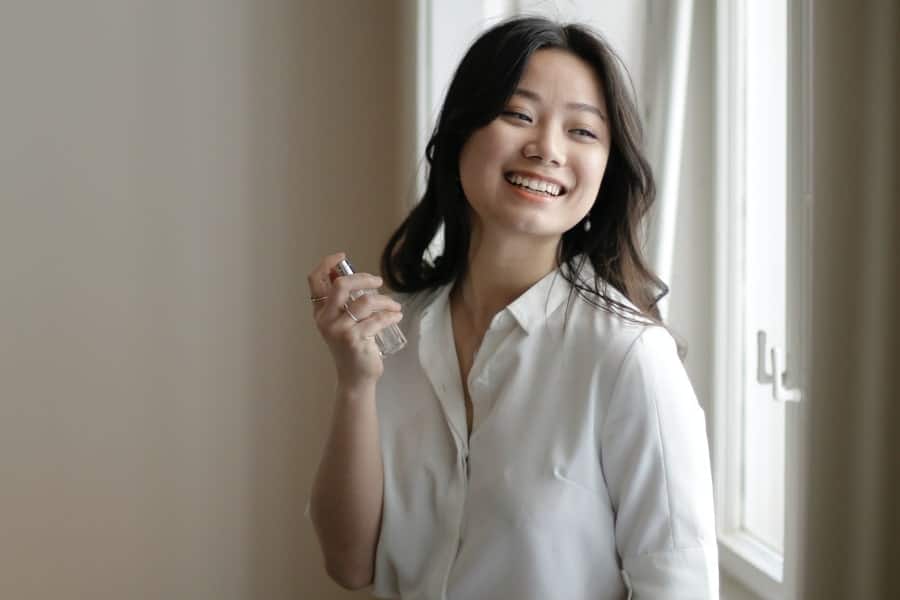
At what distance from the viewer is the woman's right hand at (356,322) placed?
1060mm

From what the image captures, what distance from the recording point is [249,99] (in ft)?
6.97

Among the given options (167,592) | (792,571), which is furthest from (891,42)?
(167,592)

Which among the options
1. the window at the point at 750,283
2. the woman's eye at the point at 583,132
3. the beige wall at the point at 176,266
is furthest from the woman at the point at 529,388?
the beige wall at the point at 176,266

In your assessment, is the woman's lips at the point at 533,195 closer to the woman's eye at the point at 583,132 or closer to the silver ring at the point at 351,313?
the woman's eye at the point at 583,132

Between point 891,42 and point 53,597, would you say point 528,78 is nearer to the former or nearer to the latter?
point 891,42

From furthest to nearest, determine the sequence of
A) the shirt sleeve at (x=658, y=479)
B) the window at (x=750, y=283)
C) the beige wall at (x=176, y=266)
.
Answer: the beige wall at (x=176, y=266) → the window at (x=750, y=283) → the shirt sleeve at (x=658, y=479)

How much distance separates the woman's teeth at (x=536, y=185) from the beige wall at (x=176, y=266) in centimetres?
105

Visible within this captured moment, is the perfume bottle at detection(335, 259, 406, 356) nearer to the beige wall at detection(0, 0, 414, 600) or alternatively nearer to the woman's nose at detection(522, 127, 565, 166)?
the woman's nose at detection(522, 127, 565, 166)

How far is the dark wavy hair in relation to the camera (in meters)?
1.07

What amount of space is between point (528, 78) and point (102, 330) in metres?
1.44

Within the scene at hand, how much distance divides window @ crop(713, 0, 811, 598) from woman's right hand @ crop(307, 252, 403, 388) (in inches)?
29.9

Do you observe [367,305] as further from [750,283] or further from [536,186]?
[750,283]

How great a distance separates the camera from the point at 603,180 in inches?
45.3

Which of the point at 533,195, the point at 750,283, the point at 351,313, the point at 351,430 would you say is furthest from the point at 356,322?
the point at 750,283
